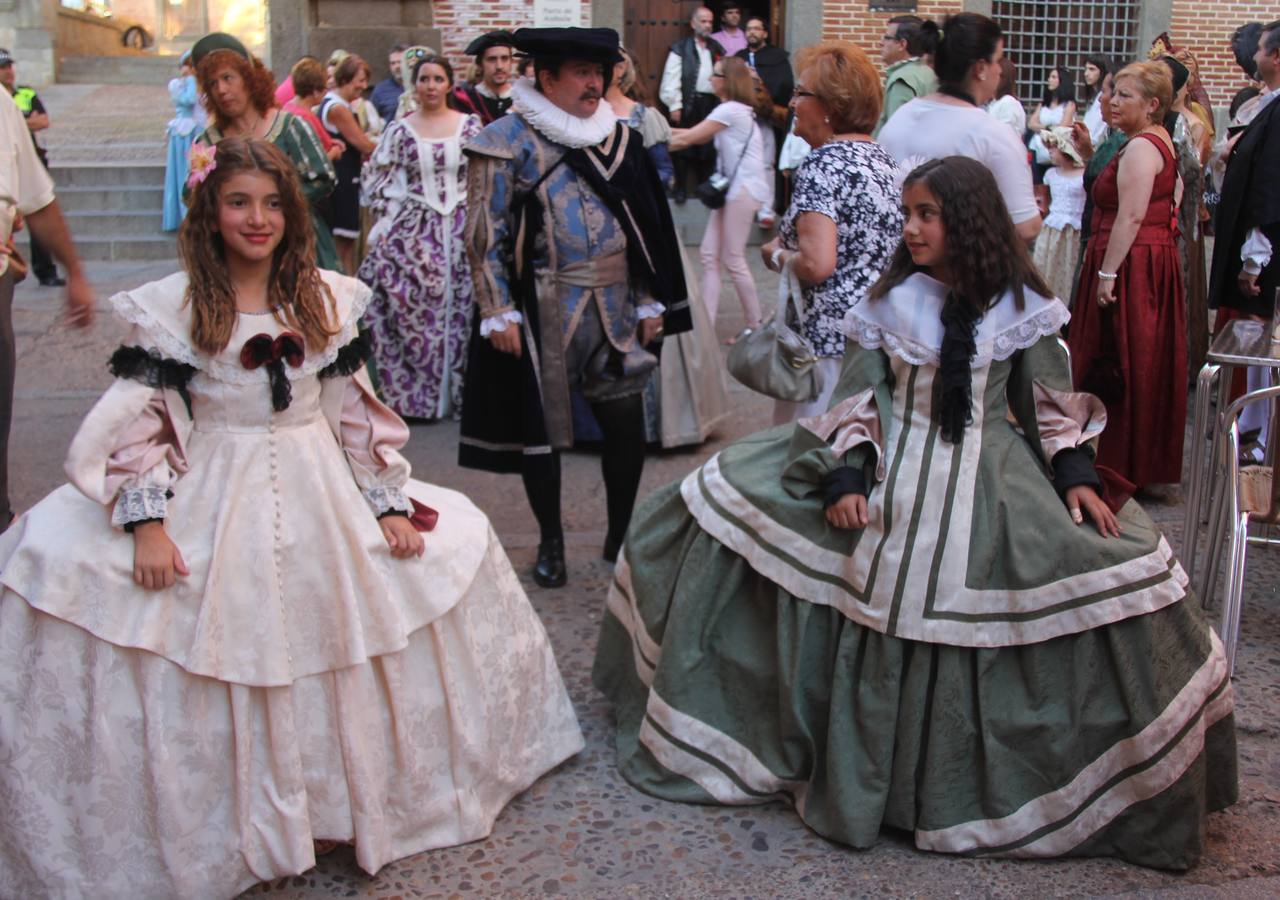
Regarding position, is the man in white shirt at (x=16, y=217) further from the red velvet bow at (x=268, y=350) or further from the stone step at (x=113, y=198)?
the stone step at (x=113, y=198)

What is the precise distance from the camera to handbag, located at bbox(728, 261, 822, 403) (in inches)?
155

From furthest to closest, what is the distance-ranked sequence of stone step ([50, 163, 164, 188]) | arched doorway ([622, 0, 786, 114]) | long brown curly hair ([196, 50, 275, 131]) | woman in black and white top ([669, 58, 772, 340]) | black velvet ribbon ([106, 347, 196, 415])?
arched doorway ([622, 0, 786, 114]), stone step ([50, 163, 164, 188]), woman in black and white top ([669, 58, 772, 340]), long brown curly hair ([196, 50, 275, 131]), black velvet ribbon ([106, 347, 196, 415])

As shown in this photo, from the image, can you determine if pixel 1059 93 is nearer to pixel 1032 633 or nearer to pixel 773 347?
pixel 773 347

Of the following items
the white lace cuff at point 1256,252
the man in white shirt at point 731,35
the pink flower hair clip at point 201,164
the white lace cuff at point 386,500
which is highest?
the man in white shirt at point 731,35

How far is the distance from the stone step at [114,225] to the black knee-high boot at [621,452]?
27.1 feet

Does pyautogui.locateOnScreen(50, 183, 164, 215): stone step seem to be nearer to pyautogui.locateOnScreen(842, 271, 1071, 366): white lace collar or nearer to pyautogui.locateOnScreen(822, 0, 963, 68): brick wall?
pyautogui.locateOnScreen(822, 0, 963, 68): brick wall

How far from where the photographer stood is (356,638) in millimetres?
2734

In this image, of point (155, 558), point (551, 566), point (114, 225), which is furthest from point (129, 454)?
point (114, 225)

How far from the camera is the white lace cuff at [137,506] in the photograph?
2650mm

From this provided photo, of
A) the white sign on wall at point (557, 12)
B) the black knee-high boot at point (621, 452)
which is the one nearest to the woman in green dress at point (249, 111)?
the black knee-high boot at point (621, 452)

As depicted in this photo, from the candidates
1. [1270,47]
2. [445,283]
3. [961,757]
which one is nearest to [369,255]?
[445,283]

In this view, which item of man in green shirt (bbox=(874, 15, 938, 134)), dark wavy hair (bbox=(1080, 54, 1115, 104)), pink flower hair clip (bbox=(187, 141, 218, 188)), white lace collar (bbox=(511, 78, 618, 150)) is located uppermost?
dark wavy hair (bbox=(1080, 54, 1115, 104))

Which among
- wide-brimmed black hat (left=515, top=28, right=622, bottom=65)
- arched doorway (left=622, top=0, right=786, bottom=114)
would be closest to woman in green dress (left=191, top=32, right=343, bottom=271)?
wide-brimmed black hat (left=515, top=28, right=622, bottom=65)

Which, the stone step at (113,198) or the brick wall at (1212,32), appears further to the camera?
the brick wall at (1212,32)
